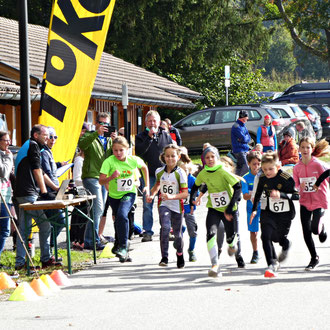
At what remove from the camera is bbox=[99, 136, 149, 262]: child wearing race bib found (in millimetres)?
10188

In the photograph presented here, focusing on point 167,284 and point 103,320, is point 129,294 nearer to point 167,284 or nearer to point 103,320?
point 167,284

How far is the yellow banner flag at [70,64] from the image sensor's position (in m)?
11.5

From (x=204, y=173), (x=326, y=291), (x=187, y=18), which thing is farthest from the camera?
(x=187, y=18)

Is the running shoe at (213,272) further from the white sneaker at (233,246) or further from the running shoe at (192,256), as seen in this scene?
the running shoe at (192,256)

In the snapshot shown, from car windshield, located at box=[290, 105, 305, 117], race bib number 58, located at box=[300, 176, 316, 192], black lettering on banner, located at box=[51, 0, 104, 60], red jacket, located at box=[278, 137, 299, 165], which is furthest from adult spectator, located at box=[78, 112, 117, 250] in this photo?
car windshield, located at box=[290, 105, 305, 117]

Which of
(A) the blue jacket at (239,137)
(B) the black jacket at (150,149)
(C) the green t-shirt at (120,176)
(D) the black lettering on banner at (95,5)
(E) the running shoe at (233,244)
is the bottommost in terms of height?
(E) the running shoe at (233,244)

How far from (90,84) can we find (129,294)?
186 inches

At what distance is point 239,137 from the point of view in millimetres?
20922

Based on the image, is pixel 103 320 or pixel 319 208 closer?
pixel 103 320

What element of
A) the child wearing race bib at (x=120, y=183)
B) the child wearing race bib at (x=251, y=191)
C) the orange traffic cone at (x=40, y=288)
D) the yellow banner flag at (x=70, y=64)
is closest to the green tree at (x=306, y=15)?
the yellow banner flag at (x=70, y=64)

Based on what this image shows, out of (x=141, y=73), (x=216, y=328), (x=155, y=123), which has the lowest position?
(x=216, y=328)

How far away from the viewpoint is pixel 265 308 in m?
7.07

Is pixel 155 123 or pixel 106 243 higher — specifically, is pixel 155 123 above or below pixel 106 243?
above

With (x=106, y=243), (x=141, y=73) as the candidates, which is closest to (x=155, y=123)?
(x=106, y=243)
